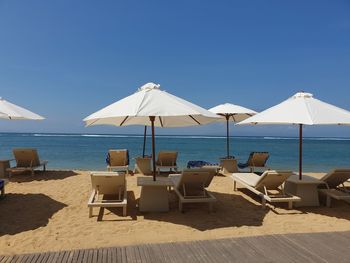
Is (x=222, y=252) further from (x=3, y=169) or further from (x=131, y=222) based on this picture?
(x=3, y=169)

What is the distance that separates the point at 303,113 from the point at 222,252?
3170mm

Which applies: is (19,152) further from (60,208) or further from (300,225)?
(300,225)

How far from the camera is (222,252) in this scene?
12.0 feet

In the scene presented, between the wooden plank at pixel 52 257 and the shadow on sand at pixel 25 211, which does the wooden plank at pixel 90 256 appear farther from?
the shadow on sand at pixel 25 211

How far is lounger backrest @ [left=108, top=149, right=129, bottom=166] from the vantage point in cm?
973

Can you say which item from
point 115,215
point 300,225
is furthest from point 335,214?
point 115,215

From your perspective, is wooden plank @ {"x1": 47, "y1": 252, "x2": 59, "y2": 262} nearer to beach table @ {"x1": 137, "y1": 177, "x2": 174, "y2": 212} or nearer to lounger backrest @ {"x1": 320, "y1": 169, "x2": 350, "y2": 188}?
beach table @ {"x1": 137, "y1": 177, "x2": 174, "y2": 212}

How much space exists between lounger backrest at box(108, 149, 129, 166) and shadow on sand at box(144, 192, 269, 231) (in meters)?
3.75

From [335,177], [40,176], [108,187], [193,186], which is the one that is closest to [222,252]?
[193,186]

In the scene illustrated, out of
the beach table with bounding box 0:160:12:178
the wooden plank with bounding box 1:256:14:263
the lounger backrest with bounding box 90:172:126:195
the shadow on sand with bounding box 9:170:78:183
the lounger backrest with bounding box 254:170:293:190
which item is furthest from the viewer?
the beach table with bounding box 0:160:12:178

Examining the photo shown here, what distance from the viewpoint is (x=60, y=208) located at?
18.9ft

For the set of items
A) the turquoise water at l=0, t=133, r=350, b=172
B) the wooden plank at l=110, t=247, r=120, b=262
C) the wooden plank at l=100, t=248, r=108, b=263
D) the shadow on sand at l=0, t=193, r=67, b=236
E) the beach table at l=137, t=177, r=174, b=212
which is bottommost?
the turquoise water at l=0, t=133, r=350, b=172

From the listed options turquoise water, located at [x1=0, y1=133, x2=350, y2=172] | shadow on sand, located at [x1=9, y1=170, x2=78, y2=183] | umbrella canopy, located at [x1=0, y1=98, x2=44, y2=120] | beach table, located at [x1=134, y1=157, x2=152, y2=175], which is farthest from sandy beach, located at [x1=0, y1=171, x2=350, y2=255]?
turquoise water, located at [x1=0, y1=133, x2=350, y2=172]

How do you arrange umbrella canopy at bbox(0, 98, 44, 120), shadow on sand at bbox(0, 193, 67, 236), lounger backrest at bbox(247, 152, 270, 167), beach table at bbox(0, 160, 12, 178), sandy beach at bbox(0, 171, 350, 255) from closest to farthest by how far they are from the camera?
1. sandy beach at bbox(0, 171, 350, 255)
2. shadow on sand at bbox(0, 193, 67, 236)
3. umbrella canopy at bbox(0, 98, 44, 120)
4. beach table at bbox(0, 160, 12, 178)
5. lounger backrest at bbox(247, 152, 270, 167)
